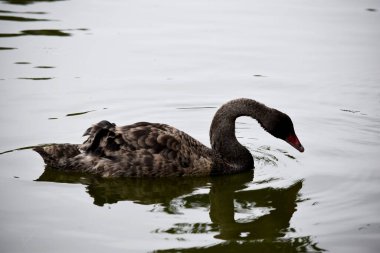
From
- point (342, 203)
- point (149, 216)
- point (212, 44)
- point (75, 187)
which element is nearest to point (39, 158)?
point (75, 187)

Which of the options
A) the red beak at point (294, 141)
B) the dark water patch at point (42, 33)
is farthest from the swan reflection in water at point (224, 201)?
the dark water patch at point (42, 33)

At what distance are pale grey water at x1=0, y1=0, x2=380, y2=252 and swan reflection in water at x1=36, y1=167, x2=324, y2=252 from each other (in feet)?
0.07

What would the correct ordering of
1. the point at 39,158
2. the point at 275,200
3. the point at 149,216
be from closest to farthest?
the point at 149,216 < the point at 275,200 < the point at 39,158

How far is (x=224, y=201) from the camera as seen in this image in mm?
7031

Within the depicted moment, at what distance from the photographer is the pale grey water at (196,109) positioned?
6172 mm

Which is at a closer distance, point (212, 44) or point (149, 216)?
point (149, 216)

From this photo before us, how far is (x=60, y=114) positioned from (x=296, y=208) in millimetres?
3943

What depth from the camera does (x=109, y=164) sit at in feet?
24.4

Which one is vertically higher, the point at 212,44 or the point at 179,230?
the point at 212,44

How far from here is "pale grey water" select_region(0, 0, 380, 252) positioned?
243 inches

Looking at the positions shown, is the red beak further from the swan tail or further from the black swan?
the swan tail

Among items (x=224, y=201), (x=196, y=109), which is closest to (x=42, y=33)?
(x=196, y=109)

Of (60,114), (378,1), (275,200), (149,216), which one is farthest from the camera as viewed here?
(378,1)

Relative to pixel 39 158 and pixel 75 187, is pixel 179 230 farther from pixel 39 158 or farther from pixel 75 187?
pixel 39 158
